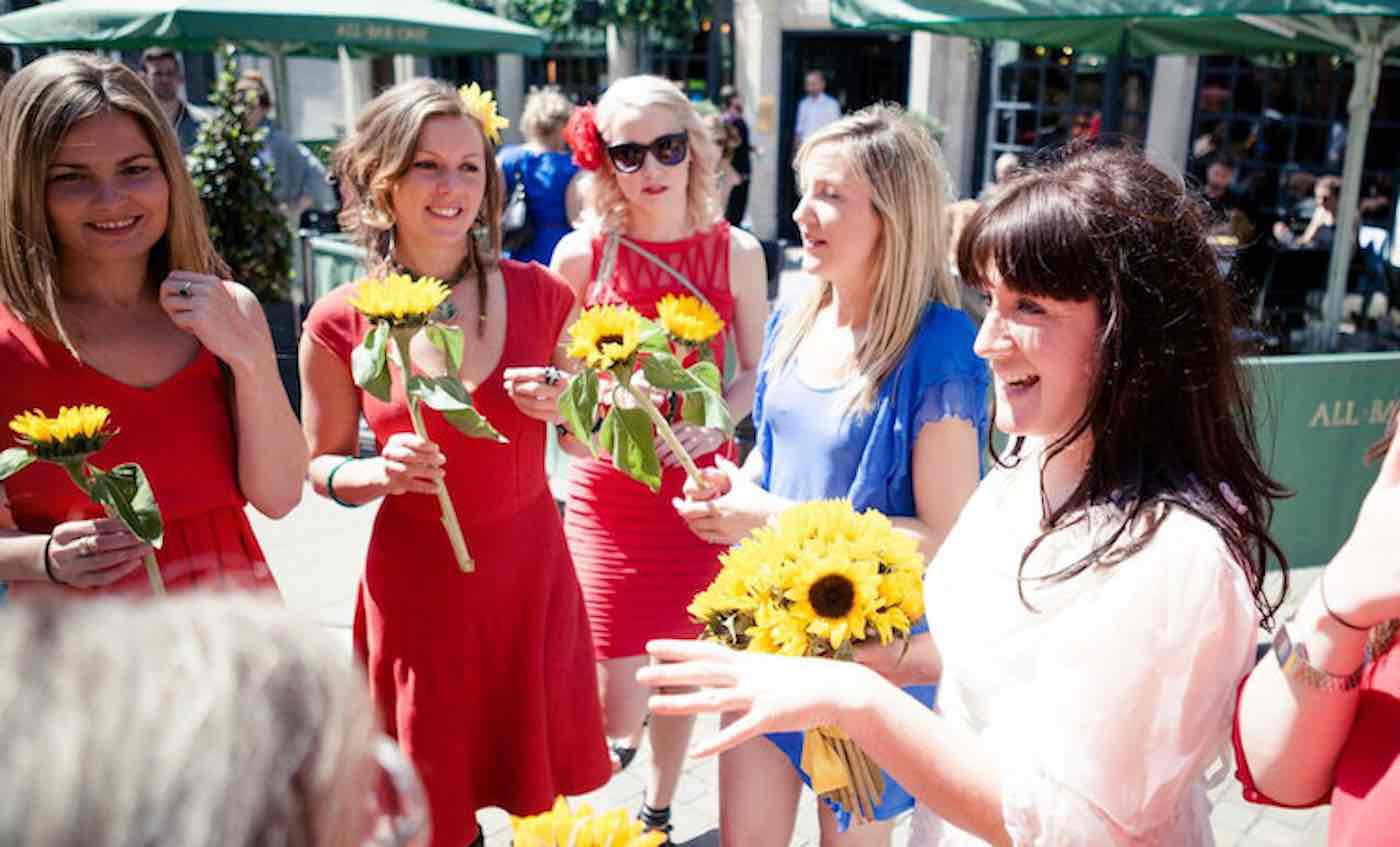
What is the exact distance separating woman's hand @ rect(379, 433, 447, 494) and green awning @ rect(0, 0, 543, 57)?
6.37 m

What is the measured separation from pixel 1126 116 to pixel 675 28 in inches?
234

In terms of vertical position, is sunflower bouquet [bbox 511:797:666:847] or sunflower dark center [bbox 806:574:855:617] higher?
sunflower dark center [bbox 806:574:855:617]

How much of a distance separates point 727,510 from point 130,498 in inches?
44.7

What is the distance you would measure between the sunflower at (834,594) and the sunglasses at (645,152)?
2.10 m

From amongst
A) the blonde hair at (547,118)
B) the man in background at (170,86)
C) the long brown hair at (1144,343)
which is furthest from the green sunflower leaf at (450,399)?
the man in background at (170,86)

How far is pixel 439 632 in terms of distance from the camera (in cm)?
238

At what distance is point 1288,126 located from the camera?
1198 cm

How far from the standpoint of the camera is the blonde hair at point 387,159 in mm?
2502

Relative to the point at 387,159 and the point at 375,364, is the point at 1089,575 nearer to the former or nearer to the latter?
the point at 375,364

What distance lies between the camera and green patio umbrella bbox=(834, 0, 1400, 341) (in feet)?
17.5

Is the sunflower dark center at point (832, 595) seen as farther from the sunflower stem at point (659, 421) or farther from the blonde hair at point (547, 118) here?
the blonde hair at point (547, 118)

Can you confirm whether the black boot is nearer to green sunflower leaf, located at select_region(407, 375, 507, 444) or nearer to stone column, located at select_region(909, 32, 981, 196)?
green sunflower leaf, located at select_region(407, 375, 507, 444)

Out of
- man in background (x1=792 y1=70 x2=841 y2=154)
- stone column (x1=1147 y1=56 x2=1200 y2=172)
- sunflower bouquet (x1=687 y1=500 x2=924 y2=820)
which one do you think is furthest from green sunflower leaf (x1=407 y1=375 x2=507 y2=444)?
man in background (x1=792 y1=70 x2=841 y2=154)

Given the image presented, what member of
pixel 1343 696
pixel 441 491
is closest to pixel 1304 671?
pixel 1343 696
